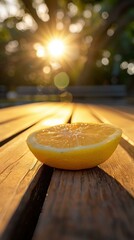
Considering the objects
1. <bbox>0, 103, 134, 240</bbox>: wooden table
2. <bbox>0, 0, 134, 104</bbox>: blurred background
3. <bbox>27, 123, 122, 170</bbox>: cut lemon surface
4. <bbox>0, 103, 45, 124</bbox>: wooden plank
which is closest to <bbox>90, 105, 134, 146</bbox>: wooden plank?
<bbox>27, 123, 122, 170</bbox>: cut lemon surface

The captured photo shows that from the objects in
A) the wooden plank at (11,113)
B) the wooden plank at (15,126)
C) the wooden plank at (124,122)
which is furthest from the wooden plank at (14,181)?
the wooden plank at (11,113)

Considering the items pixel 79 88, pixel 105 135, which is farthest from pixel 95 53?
pixel 105 135

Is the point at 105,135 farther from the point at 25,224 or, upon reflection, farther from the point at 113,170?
the point at 25,224

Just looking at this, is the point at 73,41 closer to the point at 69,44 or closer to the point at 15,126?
the point at 69,44

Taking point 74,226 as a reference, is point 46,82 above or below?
below

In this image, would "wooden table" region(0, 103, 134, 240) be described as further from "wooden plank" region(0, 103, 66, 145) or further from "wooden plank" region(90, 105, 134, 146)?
"wooden plank" region(0, 103, 66, 145)

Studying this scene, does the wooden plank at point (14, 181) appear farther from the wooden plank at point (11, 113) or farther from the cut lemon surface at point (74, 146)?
the wooden plank at point (11, 113)

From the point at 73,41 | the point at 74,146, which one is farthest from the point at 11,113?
the point at 73,41
